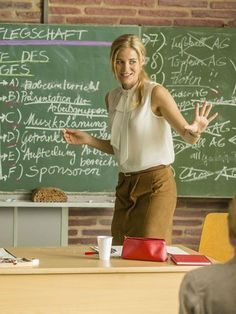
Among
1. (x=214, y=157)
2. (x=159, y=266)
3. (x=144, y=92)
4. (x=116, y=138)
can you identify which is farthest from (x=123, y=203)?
(x=214, y=157)

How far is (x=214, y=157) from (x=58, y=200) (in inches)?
44.6

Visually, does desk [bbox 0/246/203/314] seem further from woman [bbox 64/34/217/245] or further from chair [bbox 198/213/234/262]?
chair [bbox 198/213/234/262]

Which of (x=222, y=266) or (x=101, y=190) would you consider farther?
(x=101, y=190)

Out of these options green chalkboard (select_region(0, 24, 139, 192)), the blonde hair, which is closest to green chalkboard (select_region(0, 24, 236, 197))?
green chalkboard (select_region(0, 24, 139, 192))

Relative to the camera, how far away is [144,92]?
11.8 ft

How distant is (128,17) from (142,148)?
183cm

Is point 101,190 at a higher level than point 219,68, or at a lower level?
lower

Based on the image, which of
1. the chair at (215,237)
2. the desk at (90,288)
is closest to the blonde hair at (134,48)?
the chair at (215,237)

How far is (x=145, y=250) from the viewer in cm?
294

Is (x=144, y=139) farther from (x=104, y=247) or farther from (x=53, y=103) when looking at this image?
(x=53, y=103)

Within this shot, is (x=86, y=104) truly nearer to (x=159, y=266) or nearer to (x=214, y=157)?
(x=214, y=157)

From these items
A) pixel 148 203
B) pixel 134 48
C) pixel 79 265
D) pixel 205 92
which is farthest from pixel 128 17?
pixel 79 265

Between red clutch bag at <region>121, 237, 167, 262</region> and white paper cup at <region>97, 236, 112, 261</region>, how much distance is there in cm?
8

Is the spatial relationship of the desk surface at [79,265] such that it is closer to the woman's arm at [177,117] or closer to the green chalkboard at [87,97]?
the woman's arm at [177,117]
